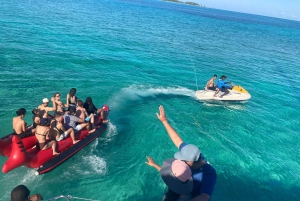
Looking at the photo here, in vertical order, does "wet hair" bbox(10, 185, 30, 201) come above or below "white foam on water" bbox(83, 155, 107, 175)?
above

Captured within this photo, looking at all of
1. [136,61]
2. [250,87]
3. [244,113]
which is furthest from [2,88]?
[250,87]

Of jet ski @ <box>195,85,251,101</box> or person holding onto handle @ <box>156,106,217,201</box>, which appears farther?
jet ski @ <box>195,85,251,101</box>

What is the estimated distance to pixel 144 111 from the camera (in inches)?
484

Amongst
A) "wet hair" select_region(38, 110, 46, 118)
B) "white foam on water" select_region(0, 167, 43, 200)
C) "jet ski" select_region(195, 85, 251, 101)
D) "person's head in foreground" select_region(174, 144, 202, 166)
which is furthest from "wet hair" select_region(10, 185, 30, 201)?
"jet ski" select_region(195, 85, 251, 101)

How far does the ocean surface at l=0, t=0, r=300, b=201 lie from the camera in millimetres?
7763

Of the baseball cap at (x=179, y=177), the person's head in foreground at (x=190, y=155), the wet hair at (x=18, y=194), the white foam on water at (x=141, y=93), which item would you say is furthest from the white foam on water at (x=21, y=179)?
the person's head in foreground at (x=190, y=155)

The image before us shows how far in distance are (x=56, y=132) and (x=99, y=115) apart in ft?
7.91

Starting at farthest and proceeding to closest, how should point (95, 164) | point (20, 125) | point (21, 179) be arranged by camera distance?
point (95, 164), point (20, 125), point (21, 179)

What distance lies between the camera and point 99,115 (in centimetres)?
974

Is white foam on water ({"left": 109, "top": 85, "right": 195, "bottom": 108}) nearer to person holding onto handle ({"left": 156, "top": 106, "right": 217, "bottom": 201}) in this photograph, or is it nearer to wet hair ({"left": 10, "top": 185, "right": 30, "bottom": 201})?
wet hair ({"left": 10, "top": 185, "right": 30, "bottom": 201})

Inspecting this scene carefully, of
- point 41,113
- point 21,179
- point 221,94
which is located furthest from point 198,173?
point 221,94

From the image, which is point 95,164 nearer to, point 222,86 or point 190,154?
point 190,154

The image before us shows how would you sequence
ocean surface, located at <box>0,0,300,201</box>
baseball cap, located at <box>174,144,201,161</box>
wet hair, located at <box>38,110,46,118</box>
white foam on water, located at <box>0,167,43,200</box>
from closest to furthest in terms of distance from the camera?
baseball cap, located at <box>174,144,201,161</box>, white foam on water, located at <box>0,167,43,200</box>, ocean surface, located at <box>0,0,300,201</box>, wet hair, located at <box>38,110,46,118</box>

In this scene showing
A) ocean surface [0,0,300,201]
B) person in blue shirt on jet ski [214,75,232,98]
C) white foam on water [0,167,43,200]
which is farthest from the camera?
person in blue shirt on jet ski [214,75,232,98]
